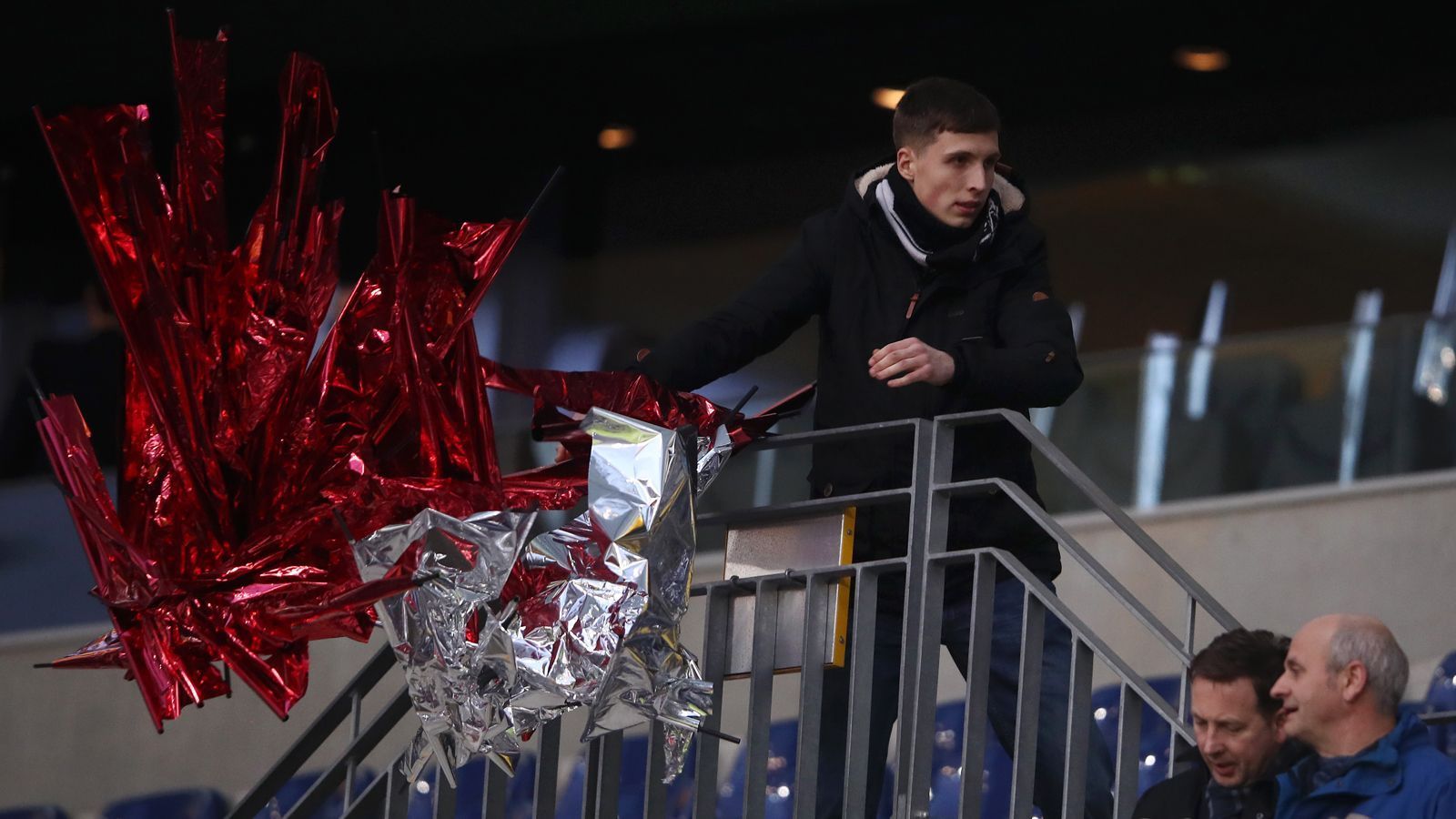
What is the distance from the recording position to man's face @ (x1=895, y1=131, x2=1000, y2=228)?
315 centimetres

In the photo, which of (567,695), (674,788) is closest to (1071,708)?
(567,695)

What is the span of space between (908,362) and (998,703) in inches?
23.9

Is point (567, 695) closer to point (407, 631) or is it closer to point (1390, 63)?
point (407, 631)

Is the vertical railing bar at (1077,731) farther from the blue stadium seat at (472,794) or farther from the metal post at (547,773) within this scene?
the blue stadium seat at (472,794)

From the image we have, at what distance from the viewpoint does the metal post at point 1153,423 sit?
7.95m

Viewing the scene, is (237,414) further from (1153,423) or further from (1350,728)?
(1153,423)

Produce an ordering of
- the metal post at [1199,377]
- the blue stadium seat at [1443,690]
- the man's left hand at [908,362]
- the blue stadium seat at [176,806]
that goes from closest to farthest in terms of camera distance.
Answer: the man's left hand at [908,362] → the blue stadium seat at [1443,690] → the blue stadium seat at [176,806] → the metal post at [1199,377]

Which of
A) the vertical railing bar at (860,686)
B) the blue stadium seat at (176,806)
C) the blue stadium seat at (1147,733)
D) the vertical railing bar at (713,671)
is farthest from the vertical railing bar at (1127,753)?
the blue stadium seat at (176,806)

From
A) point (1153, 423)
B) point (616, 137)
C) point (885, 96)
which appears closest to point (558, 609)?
point (1153, 423)

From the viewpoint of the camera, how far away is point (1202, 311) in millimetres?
11625

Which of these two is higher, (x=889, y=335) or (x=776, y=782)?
(x=889, y=335)

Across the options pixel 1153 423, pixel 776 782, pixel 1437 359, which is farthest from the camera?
pixel 1153 423

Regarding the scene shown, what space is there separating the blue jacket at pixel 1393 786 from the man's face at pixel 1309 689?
1.8 inches

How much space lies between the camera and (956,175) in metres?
3.16
